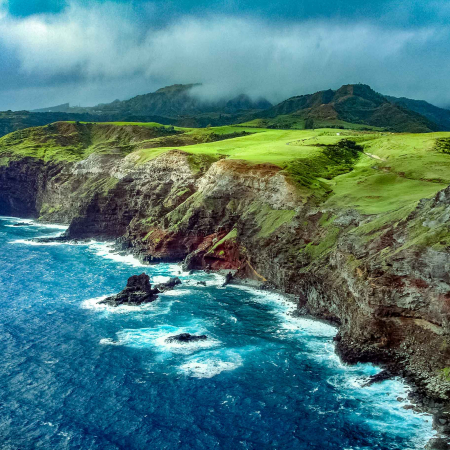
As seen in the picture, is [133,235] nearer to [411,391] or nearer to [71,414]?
[71,414]

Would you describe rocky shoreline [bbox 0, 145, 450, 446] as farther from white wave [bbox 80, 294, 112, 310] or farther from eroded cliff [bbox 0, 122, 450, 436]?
white wave [bbox 80, 294, 112, 310]

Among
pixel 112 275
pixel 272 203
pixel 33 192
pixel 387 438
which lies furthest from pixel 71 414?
pixel 33 192

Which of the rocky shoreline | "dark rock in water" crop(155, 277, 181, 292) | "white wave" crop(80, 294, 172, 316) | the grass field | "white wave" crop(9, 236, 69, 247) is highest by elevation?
the grass field

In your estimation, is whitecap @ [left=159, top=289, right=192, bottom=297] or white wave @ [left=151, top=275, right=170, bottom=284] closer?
whitecap @ [left=159, top=289, right=192, bottom=297]

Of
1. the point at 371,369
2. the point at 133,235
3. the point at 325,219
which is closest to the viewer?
the point at 371,369

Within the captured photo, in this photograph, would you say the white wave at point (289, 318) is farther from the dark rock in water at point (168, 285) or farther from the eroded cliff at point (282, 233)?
the dark rock in water at point (168, 285)

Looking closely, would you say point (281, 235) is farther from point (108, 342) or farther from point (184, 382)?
point (184, 382)

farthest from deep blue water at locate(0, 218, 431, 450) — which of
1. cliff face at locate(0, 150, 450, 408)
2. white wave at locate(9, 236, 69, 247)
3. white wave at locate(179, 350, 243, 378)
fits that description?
white wave at locate(9, 236, 69, 247)

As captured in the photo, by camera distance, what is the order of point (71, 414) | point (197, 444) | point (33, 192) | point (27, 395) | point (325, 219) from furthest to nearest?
point (33, 192) → point (325, 219) → point (27, 395) → point (71, 414) → point (197, 444)
